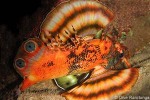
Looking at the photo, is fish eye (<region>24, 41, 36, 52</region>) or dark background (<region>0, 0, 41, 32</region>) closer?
fish eye (<region>24, 41, 36, 52</region>)

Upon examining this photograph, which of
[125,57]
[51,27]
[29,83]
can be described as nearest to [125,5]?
A: [125,57]

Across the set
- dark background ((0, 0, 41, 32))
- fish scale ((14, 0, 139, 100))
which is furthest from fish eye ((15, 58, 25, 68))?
dark background ((0, 0, 41, 32))

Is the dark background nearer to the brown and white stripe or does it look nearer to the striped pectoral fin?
the brown and white stripe

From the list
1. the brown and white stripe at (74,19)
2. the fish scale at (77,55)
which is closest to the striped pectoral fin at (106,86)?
the fish scale at (77,55)

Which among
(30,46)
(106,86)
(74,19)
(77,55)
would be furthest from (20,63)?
(106,86)

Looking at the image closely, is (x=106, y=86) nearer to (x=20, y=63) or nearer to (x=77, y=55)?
(x=77, y=55)
